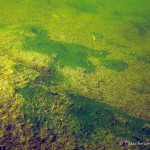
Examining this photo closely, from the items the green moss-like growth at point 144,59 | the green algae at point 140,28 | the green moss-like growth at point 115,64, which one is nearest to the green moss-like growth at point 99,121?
the green moss-like growth at point 115,64

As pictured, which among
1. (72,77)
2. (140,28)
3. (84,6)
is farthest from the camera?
(84,6)

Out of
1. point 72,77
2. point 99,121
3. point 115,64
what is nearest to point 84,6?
point 115,64

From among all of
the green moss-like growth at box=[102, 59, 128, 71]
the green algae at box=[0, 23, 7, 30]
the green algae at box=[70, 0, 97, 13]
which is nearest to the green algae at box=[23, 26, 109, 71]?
the green moss-like growth at box=[102, 59, 128, 71]

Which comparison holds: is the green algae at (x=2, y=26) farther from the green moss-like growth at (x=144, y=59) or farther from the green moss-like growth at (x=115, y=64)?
the green moss-like growth at (x=144, y=59)

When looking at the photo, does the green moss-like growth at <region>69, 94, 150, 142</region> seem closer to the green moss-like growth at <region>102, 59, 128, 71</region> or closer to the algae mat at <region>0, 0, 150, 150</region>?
the algae mat at <region>0, 0, 150, 150</region>

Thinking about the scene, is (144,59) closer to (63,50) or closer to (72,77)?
(63,50)

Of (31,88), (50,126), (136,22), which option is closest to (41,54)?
(31,88)

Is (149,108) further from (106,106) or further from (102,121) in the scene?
(102,121)
